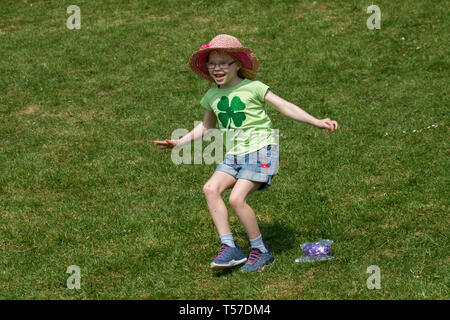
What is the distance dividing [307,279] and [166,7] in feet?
39.7

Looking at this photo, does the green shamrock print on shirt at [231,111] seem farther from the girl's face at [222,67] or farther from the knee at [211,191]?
the knee at [211,191]

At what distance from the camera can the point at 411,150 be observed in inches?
335

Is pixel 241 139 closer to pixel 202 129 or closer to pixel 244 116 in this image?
pixel 244 116

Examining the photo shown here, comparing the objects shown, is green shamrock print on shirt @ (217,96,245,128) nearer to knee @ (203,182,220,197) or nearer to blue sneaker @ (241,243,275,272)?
knee @ (203,182,220,197)

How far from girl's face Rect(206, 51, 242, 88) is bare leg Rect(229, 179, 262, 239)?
920mm

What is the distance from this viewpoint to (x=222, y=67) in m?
5.73

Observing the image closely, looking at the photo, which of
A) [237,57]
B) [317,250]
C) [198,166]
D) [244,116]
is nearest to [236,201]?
[244,116]

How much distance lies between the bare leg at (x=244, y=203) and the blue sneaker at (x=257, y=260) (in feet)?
0.50

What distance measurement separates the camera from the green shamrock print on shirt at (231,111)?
5.77 metres

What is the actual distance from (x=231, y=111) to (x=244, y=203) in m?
0.84

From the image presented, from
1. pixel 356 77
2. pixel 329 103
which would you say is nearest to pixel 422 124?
pixel 329 103

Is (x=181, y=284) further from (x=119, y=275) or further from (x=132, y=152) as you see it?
(x=132, y=152)

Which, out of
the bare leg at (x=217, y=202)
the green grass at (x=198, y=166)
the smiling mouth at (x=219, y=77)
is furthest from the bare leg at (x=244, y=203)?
the smiling mouth at (x=219, y=77)

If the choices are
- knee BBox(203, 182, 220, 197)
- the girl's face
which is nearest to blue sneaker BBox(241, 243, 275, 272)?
knee BBox(203, 182, 220, 197)
